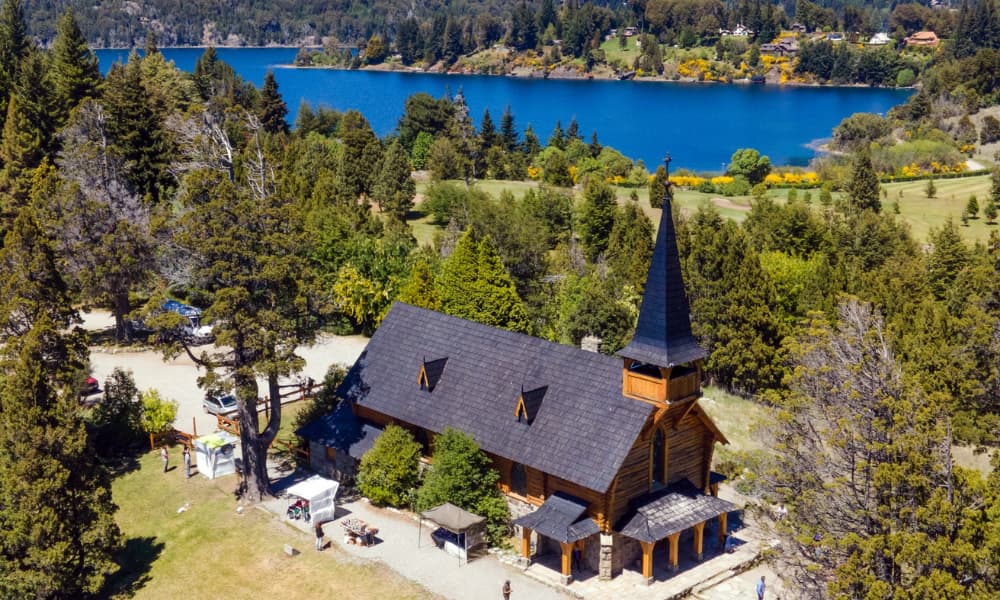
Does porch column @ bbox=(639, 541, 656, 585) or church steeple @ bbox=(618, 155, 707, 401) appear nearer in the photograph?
porch column @ bbox=(639, 541, 656, 585)

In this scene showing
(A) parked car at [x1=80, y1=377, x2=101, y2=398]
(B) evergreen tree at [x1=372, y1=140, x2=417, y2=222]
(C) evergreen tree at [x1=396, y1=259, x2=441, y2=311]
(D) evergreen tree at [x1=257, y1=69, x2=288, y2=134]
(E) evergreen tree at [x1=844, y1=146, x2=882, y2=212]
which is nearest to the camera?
(A) parked car at [x1=80, y1=377, x2=101, y2=398]

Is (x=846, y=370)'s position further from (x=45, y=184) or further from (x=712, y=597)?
(x=45, y=184)

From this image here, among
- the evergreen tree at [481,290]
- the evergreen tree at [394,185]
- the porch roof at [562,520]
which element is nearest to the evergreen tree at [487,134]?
the evergreen tree at [394,185]

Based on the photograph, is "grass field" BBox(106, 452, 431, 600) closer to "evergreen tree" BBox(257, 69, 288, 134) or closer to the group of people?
the group of people

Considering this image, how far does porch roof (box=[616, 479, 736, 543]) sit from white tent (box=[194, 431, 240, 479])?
17282 mm

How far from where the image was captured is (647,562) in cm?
3052

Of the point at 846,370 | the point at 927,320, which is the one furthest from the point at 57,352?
the point at 927,320

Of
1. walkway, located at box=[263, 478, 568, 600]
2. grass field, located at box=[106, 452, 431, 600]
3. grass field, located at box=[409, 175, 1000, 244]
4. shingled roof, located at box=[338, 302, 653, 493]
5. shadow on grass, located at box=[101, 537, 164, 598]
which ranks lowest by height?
shadow on grass, located at box=[101, 537, 164, 598]

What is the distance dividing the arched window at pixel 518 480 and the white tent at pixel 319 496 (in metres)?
6.60

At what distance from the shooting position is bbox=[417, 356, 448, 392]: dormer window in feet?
118

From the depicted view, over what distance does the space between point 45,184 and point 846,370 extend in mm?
43729

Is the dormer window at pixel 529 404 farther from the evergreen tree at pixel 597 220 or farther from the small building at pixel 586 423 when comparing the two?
the evergreen tree at pixel 597 220

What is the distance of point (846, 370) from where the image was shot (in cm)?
2608

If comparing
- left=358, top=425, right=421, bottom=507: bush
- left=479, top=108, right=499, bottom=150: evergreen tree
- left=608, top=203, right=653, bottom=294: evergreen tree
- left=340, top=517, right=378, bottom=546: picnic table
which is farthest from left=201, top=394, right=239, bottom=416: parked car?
left=479, top=108, right=499, bottom=150: evergreen tree
